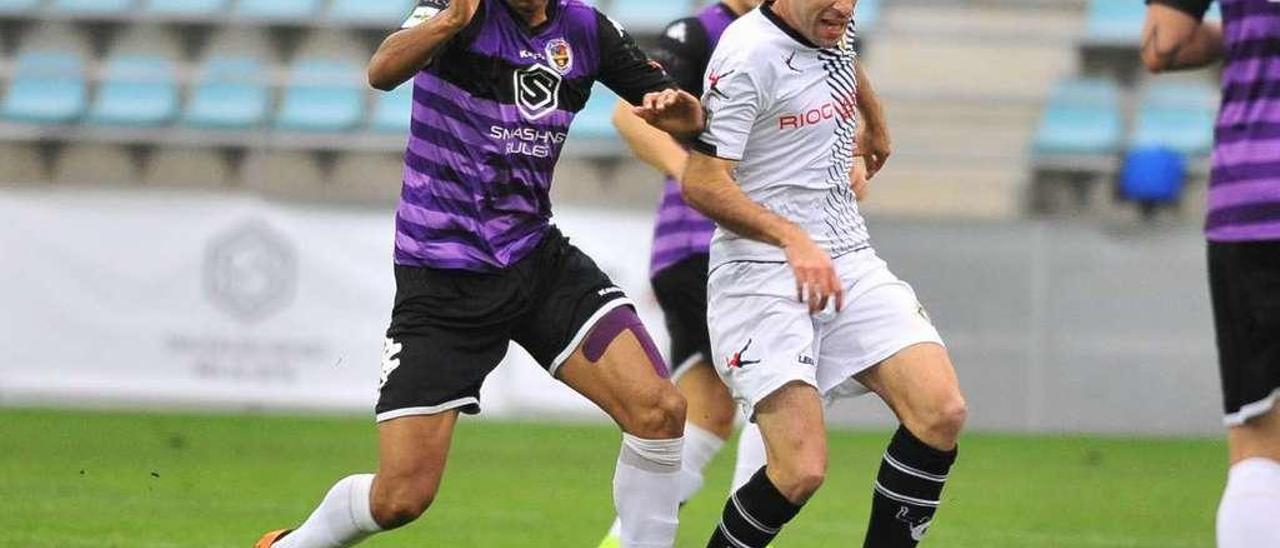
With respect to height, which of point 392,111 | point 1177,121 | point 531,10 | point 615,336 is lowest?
point 1177,121

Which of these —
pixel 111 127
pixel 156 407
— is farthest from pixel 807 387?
pixel 111 127

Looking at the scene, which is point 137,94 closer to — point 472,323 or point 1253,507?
point 472,323

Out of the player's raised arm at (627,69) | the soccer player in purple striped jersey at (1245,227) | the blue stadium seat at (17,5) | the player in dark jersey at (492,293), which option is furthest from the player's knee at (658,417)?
the blue stadium seat at (17,5)

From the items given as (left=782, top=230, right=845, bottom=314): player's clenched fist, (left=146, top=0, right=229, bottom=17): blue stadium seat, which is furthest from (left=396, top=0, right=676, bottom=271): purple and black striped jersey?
(left=146, top=0, right=229, bottom=17): blue stadium seat

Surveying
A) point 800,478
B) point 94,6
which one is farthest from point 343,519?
point 94,6

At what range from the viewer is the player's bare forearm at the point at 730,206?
5.96 meters

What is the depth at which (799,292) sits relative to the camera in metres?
5.95

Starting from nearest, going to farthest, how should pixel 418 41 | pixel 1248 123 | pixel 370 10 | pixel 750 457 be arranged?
pixel 1248 123, pixel 418 41, pixel 750 457, pixel 370 10

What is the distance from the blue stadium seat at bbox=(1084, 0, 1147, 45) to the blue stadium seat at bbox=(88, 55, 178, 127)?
793 centimetres

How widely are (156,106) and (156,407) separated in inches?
171

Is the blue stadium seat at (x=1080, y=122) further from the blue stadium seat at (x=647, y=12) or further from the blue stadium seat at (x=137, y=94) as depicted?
the blue stadium seat at (x=137, y=94)

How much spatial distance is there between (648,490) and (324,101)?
43.0 feet

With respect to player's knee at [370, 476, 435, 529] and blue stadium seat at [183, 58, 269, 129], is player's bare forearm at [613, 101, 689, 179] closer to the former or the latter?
player's knee at [370, 476, 435, 529]

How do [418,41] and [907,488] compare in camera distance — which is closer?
[418,41]
